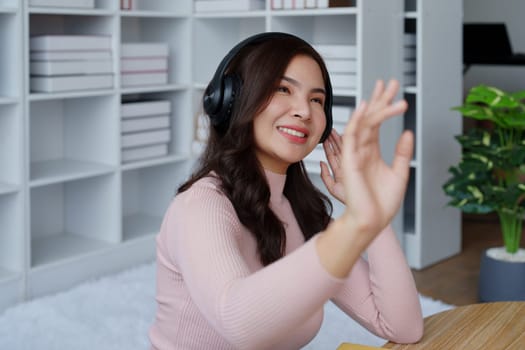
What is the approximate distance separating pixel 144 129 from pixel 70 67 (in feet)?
1.72

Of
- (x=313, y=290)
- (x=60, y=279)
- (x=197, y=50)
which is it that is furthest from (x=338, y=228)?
(x=197, y=50)

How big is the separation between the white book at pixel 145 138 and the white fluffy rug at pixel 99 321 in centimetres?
63

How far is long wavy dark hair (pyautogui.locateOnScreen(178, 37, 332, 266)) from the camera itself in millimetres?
1267

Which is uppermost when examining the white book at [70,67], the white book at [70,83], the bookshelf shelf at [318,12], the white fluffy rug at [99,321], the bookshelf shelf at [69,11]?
the bookshelf shelf at [318,12]

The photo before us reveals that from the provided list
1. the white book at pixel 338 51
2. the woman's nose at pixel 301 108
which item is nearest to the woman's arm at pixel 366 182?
the woman's nose at pixel 301 108

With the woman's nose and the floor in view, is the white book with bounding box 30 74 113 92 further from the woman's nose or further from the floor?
the woman's nose

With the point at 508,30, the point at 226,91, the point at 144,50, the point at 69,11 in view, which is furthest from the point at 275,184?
the point at 508,30

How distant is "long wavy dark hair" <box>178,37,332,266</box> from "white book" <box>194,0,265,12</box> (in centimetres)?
240

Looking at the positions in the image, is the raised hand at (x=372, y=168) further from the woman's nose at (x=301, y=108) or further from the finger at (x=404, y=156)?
the woman's nose at (x=301, y=108)

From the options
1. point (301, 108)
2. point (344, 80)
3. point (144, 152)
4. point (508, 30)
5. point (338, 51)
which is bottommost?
point (144, 152)

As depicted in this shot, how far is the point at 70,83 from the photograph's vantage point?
10.7 feet

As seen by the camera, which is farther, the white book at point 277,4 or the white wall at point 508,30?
the white wall at point 508,30

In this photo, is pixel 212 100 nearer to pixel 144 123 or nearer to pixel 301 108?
pixel 301 108

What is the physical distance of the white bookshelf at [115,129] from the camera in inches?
122
